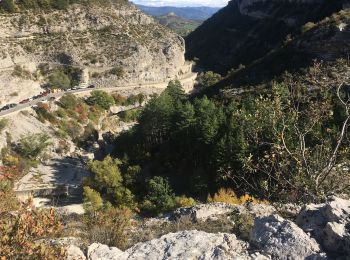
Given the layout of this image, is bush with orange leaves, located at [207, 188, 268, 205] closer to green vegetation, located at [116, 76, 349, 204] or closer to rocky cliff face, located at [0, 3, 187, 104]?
green vegetation, located at [116, 76, 349, 204]

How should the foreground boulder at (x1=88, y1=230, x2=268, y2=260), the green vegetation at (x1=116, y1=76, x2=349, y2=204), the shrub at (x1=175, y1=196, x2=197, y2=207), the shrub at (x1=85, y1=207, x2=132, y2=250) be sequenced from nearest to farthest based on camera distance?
the foreground boulder at (x1=88, y1=230, x2=268, y2=260)
the shrub at (x1=85, y1=207, x2=132, y2=250)
the shrub at (x1=175, y1=196, x2=197, y2=207)
the green vegetation at (x1=116, y1=76, x2=349, y2=204)

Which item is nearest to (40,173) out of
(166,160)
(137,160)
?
(137,160)

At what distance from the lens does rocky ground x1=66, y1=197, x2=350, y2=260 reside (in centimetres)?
970

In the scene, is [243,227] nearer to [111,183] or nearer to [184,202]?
[184,202]

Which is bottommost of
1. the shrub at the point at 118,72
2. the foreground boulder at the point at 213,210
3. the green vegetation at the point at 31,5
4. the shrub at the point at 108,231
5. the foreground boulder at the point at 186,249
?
the shrub at the point at 118,72

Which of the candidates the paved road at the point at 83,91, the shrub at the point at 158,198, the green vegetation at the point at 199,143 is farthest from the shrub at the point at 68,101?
the shrub at the point at 158,198

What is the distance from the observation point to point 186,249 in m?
10.4

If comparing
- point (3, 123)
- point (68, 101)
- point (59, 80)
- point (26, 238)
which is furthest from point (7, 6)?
point (26, 238)

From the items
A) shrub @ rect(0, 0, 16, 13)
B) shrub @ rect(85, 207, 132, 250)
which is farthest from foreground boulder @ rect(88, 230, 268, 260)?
shrub @ rect(0, 0, 16, 13)

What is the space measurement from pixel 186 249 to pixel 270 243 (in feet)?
6.70

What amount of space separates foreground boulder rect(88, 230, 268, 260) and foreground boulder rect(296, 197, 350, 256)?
1524mm

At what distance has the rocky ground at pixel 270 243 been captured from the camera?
9.70m

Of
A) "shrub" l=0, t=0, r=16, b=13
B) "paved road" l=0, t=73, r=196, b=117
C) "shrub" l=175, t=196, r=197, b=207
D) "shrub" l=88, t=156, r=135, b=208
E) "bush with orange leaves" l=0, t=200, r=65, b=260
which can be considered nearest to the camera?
"bush with orange leaves" l=0, t=200, r=65, b=260

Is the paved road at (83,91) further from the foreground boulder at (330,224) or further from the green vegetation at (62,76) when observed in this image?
the foreground boulder at (330,224)
